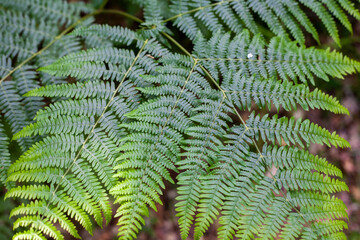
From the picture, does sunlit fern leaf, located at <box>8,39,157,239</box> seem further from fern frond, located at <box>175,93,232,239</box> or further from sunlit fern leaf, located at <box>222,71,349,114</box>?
sunlit fern leaf, located at <box>222,71,349,114</box>

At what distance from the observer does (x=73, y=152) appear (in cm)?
201

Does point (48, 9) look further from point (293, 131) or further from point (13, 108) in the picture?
point (293, 131)

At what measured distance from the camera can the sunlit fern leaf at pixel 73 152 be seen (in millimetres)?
1862

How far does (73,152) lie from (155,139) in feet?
2.07

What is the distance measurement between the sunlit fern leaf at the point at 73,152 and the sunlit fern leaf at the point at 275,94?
0.79 m

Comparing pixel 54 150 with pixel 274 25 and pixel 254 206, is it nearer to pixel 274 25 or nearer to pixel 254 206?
pixel 254 206

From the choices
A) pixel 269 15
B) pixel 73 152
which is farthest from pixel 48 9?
pixel 269 15

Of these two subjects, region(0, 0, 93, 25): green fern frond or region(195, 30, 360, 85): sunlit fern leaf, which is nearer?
region(195, 30, 360, 85): sunlit fern leaf

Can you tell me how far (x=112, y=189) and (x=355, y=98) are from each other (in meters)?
3.41

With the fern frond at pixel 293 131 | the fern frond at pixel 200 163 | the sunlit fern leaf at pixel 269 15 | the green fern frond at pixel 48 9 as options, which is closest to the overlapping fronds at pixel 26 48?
the green fern frond at pixel 48 9

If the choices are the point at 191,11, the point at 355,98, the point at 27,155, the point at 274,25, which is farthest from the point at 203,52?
the point at 355,98

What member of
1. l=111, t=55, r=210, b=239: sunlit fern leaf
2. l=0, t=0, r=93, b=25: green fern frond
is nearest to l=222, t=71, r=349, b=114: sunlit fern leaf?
l=111, t=55, r=210, b=239: sunlit fern leaf

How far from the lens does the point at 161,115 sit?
203 centimetres

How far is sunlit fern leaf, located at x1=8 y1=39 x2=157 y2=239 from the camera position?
1862 millimetres
